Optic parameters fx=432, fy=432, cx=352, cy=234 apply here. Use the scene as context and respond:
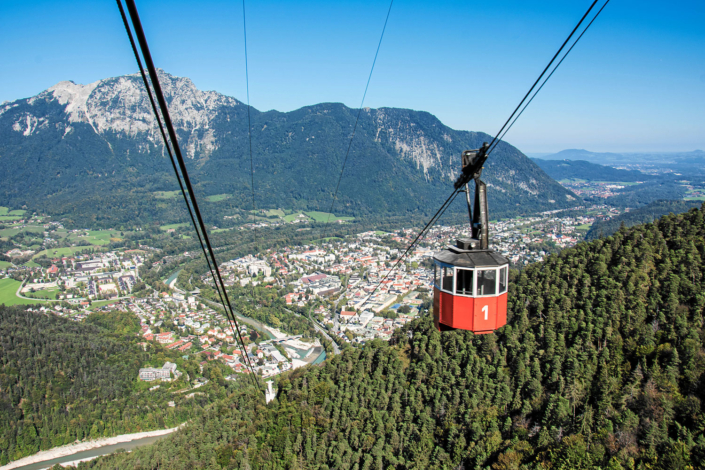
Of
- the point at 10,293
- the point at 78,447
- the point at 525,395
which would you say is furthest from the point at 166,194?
the point at 525,395

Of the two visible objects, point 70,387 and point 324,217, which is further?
point 324,217

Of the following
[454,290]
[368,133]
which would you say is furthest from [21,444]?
[368,133]

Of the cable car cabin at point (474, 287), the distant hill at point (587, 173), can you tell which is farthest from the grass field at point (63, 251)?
the distant hill at point (587, 173)

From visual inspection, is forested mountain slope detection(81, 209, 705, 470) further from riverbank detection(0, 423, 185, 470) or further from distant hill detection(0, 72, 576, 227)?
distant hill detection(0, 72, 576, 227)

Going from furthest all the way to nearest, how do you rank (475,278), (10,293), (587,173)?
(587,173), (10,293), (475,278)

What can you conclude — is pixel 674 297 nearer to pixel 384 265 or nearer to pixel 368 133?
pixel 384 265

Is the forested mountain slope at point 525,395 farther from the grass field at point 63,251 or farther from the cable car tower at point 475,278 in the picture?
the grass field at point 63,251

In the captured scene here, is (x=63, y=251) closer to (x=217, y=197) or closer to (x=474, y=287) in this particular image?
(x=217, y=197)
